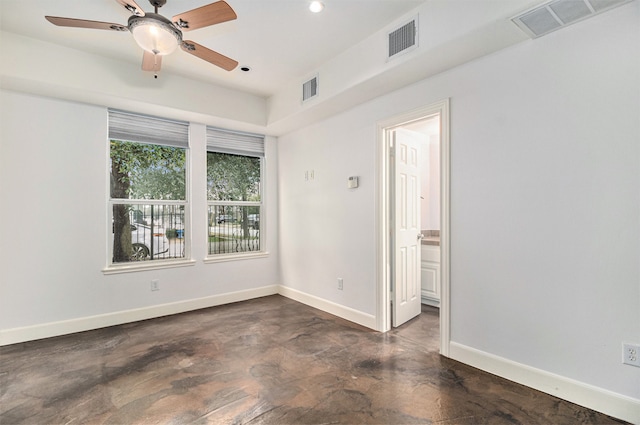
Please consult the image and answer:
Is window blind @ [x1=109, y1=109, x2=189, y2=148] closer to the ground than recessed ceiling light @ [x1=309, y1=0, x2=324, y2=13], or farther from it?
closer to the ground

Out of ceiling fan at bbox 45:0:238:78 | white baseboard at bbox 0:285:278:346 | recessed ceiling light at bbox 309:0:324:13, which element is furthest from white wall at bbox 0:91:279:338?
recessed ceiling light at bbox 309:0:324:13

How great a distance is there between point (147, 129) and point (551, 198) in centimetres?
426

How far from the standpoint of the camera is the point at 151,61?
261 cm

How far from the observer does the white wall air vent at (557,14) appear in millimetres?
1863

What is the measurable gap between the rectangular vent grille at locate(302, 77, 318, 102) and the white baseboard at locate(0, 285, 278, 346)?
291 cm

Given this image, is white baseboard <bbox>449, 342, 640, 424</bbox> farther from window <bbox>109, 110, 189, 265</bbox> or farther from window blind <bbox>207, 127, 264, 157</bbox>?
window blind <bbox>207, 127, 264, 157</bbox>

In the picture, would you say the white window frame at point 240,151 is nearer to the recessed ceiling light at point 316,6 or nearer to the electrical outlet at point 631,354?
the recessed ceiling light at point 316,6

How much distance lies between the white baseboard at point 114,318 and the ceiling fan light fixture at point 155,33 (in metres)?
3.01

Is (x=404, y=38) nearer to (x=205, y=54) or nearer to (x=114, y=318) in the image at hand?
(x=205, y=54)

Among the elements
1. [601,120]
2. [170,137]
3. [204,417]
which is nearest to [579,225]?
[601,120]

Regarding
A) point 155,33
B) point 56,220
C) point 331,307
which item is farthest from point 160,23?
point 331,307

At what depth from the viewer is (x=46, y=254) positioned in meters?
3.35

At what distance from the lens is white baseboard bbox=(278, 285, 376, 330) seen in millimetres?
3565

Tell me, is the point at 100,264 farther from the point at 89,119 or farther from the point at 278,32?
the point at 278,32
